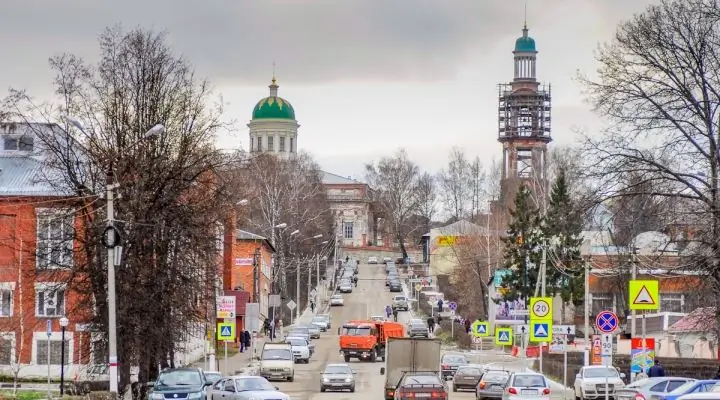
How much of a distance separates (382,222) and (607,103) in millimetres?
152072

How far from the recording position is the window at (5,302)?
206ft

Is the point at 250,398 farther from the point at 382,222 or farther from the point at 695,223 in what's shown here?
the point at 382,222

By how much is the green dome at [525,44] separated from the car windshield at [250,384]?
4948 inches

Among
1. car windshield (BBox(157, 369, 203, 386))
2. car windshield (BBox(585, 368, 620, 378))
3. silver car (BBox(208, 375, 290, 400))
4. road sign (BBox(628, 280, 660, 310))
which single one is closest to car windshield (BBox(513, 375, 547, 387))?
car windshield (BBox(585, 368, 620, 378))

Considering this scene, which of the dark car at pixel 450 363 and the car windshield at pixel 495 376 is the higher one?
the car windshield at pixel 495 376

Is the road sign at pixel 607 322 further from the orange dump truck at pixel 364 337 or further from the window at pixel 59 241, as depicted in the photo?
the orange dump truck at pixel 364 337

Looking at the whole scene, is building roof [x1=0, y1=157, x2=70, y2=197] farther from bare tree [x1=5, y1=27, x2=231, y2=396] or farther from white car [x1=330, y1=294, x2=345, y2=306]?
white car [x1=330, y1=294, x2=345, y2=306]

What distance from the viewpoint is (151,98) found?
48406mm

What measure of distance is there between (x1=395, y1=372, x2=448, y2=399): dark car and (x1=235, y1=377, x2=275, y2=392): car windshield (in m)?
4.08

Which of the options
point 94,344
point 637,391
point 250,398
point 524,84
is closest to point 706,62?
point 637,391

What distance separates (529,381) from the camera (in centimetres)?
4378

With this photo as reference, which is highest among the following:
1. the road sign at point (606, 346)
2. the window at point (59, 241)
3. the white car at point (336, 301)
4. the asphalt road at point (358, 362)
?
the window at point (59, 241)

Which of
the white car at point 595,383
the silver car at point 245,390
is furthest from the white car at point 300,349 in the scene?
the silver car at point 245,390

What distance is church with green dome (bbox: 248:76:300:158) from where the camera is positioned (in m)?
192
